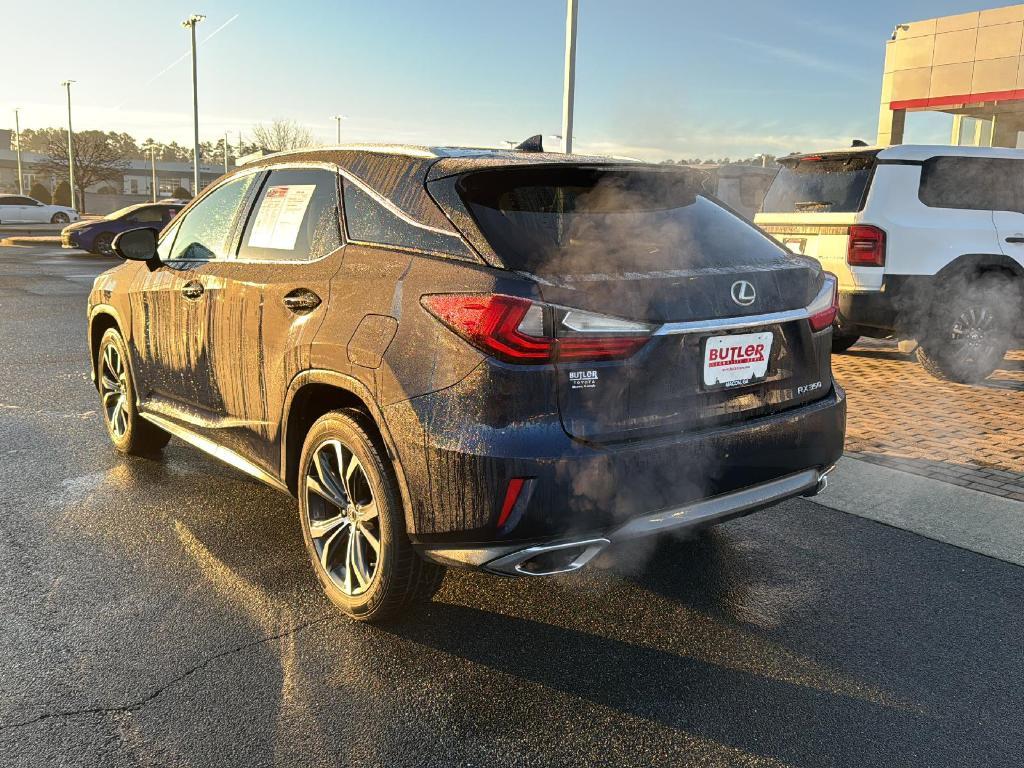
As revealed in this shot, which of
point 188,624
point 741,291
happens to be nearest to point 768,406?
point 741,291

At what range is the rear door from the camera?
3291mm

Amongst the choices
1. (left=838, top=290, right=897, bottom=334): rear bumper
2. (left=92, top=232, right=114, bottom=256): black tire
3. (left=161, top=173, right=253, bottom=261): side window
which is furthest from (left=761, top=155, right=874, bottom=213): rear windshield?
(left=92, top=232, right=114, bottom=256): black tire

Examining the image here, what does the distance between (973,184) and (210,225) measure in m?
6.21

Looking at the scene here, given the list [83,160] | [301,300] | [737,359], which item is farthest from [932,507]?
[83,160]

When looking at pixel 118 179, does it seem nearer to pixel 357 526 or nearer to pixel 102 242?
pixel 102 242

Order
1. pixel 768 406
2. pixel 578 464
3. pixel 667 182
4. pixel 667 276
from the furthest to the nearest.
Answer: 1. pixel 667 182
2. pixel 768 406
3. pixel 667 276
4. pixel 578 464

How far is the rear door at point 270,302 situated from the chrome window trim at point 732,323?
1238 mm

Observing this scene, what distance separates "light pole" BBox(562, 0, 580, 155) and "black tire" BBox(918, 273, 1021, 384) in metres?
7.05

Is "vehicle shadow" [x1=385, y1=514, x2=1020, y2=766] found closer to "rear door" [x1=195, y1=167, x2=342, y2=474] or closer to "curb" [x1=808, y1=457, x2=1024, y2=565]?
"curb" [x1=808, y1=457, x2=1024, y2=565]

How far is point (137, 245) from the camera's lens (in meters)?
4.44

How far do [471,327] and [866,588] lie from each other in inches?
78.7

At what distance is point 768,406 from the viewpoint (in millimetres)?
3055

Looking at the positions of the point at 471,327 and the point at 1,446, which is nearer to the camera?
the point at 471,327

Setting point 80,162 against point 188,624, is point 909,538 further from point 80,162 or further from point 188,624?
point 80,162
